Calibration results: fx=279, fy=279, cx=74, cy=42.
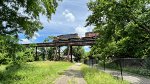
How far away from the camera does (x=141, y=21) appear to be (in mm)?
29859

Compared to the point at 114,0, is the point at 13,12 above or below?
below

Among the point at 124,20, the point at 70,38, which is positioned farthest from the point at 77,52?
the point at 124,20

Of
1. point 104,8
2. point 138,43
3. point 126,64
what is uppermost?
point 104,8

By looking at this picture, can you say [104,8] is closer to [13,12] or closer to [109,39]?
[109,39]

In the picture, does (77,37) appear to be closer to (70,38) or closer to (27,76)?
(70,38)

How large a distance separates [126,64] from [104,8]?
6.41m

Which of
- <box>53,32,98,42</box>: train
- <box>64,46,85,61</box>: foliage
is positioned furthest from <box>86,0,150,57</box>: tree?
<box>64,46,85,61</box>: foliage

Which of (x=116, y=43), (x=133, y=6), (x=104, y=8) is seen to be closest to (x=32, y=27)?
(x=104, y=8)

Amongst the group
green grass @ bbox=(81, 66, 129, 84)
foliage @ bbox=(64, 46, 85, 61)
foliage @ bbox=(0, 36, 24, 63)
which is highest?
Answer: foliage @ bbox=(64, 46, 85, 61)

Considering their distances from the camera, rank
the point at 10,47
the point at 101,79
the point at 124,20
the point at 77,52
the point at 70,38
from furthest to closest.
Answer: the point at 77,52
the point at 70,38
the point at 124,20
the point at 10,47
the point at 101,79

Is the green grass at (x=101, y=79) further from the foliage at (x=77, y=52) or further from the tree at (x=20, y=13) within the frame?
the foliage at (x=77, y=52)

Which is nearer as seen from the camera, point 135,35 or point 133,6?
point 133,6

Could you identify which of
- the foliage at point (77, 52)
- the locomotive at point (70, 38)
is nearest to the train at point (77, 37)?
the locomotive at point (70, 38)

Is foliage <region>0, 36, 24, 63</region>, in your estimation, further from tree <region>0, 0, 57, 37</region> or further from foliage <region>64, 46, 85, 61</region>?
foliage <region>64, 46, 85, 61</region>
